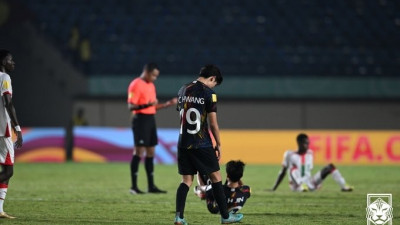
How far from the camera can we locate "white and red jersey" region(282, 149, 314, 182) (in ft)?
49.4

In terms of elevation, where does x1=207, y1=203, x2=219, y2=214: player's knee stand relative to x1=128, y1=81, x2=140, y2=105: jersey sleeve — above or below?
below

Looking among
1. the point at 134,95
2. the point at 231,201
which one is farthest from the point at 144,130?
the point at 231,201

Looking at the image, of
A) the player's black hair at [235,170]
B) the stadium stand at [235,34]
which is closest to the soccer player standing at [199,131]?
the player's black hair at [235,170]

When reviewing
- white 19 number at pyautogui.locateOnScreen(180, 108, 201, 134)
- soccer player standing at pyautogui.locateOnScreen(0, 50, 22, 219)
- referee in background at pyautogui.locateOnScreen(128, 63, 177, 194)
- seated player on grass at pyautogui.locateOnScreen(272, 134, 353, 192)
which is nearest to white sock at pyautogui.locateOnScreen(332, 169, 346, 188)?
seated player on grass at pyautogui.locateOnScreen(272, 134, 353, 192)

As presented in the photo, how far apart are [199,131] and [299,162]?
582 cm

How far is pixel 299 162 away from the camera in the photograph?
15125mm

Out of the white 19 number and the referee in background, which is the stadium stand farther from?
the white 19 number

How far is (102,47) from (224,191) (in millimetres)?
17422

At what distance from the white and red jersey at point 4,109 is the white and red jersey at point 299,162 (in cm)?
608

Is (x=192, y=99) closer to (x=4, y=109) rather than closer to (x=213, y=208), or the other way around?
(x=213, y=208)

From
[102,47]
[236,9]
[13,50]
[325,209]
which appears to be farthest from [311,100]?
[325,209]

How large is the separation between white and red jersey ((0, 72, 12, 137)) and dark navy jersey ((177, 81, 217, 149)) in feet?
7.12

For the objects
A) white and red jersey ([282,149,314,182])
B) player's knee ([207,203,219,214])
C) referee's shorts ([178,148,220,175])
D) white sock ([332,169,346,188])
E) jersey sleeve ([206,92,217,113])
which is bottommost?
player's knee ([207,203,219,214])

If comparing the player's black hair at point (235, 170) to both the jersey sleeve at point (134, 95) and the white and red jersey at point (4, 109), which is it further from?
the jersey sleeve at point (134, 95)
